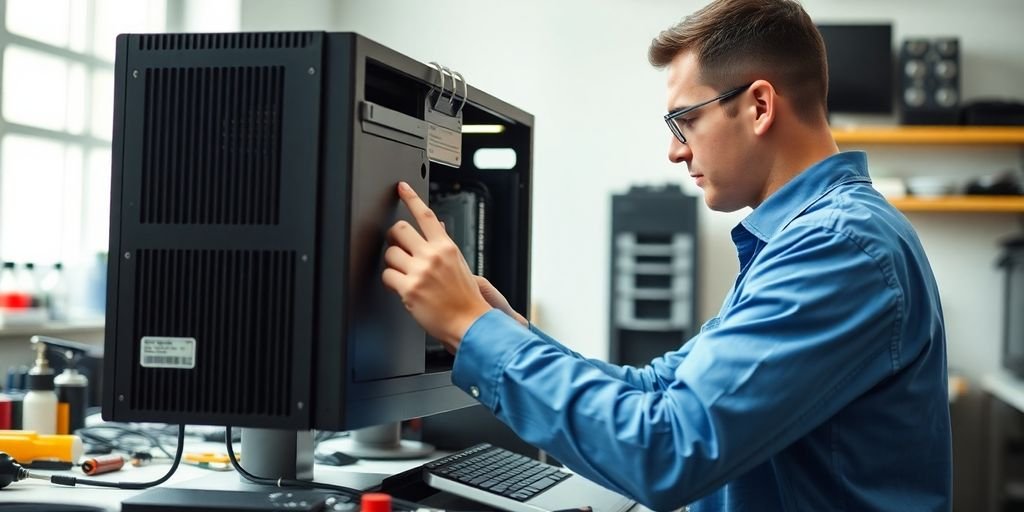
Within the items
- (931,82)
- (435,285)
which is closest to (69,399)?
(435,285)

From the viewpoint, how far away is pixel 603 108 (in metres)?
4.55

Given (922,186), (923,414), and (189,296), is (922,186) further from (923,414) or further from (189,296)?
(189,296)

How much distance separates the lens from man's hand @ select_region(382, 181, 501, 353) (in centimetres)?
98

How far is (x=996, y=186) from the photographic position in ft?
13.3

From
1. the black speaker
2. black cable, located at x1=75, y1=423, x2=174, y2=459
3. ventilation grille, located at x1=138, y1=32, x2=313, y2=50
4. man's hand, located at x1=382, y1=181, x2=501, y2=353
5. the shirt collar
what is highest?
the black speaker

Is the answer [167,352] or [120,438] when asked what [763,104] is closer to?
[167,352]

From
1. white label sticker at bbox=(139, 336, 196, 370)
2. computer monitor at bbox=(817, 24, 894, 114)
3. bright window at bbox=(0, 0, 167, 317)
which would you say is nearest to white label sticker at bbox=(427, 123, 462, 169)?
white label sticker at bbox=(139, 336, 196, 370)

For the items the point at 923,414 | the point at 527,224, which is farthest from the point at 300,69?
the point at 923,414

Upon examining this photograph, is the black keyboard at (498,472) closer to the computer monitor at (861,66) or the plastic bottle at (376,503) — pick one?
the plastic bottle at (376,503)

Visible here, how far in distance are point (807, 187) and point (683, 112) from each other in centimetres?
18

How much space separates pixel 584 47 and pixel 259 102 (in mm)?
3754

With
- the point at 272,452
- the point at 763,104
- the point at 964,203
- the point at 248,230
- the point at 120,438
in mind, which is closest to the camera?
the point at 248,230

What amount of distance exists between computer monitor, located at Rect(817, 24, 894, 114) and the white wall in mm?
143

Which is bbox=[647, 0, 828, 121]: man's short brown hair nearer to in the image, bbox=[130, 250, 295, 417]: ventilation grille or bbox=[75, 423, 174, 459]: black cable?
bbox=[130, 250, 295, 417]: ventilation grille
